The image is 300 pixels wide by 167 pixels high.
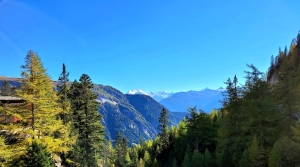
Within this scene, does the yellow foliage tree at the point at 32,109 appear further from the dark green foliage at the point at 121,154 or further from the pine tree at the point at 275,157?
the dark green foliage at the point at 121,154

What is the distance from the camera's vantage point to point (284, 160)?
24141mm

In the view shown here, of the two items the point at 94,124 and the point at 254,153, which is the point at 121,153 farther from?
the point at 254,153

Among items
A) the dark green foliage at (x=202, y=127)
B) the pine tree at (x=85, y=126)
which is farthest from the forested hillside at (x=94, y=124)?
the dark green foliage at (x=202, y=127)

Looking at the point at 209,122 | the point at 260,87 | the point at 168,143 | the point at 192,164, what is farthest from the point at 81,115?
the point at 168,143

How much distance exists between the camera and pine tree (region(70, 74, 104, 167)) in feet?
120

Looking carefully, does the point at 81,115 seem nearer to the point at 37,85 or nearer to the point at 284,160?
the point at 37,85

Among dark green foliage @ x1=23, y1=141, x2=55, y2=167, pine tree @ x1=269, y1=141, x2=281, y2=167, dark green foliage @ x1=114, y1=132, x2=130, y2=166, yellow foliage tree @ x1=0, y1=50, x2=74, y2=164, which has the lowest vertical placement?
dark green foliage @ x1=114, y1=132, x2=130, y2=166

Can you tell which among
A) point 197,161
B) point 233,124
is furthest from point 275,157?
point 197,161

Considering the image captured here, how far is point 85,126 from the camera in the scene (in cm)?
3747

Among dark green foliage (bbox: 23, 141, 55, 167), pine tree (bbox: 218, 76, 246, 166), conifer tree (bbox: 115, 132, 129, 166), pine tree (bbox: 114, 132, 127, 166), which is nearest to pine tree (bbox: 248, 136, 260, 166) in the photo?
pine tree (bbox: 218, 76, 246, 166)

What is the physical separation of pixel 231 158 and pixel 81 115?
23.5 metres

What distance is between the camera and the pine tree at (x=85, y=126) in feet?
120

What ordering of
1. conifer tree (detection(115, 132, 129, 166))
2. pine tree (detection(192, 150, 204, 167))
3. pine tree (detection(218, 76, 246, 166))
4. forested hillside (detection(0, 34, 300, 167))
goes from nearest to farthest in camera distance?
forested hillside (detection(0, 34, 300, 167)) < pine tree (detection(218, 76, 246, 166)) < pine tree (detection(192, 150, 204, 167)) < conifer tree (detection(115, 132, 129, 166))

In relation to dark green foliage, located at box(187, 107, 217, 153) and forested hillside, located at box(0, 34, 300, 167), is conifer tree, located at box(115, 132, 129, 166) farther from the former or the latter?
forested hillside, located at box(0, 34, 300, 167)
